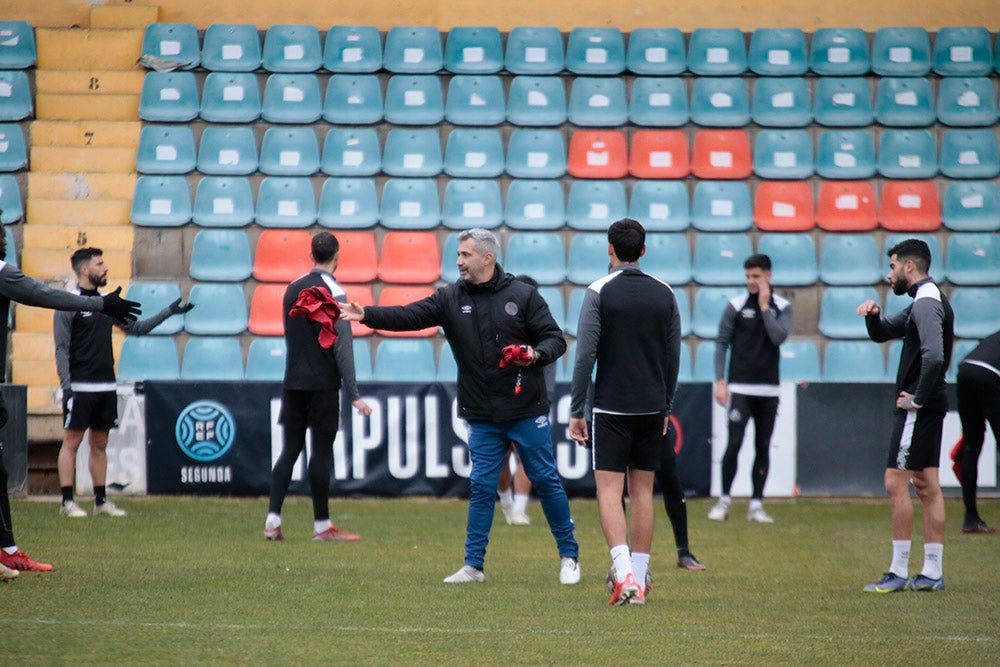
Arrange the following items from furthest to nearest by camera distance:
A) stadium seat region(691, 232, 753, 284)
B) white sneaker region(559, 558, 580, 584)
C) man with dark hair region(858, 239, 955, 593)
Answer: stadium seat region(691, 232, 753, 284)
white sneaker region(559, 558, 580, 584)
man with dark hair region(858, 239, 955, 593)

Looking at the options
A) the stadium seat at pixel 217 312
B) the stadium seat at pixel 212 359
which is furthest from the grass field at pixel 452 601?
the stadium seat at pixel 217 312

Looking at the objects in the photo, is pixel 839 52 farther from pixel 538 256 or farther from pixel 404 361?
pixel 404 361

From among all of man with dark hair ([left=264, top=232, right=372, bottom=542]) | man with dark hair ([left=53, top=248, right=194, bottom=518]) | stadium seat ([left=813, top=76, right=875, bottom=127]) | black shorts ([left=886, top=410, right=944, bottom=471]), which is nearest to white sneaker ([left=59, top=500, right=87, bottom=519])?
man with dark hair ([left=53, top=248, right=194, bottom=518])

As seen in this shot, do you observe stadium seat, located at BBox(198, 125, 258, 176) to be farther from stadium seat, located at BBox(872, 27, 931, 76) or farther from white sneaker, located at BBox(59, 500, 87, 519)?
stadium seat, located at BBox(872, 27, 931, 76)

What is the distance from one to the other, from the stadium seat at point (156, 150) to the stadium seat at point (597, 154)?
175 inches

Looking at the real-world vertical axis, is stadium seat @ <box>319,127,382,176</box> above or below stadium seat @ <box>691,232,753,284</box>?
above

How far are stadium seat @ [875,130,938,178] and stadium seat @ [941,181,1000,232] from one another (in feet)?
1.23

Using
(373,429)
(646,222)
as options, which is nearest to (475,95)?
(646,222)

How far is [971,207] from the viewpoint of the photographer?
14.8m

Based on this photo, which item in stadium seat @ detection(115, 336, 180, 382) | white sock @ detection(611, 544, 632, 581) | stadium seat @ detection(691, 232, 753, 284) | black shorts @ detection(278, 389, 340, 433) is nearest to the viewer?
white sock @ detection(611, 544, 632, 581)

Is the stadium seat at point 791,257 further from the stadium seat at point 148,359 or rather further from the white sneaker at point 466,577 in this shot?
the white sneaker at point 466,577

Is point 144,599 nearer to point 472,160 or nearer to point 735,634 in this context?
point 735,634

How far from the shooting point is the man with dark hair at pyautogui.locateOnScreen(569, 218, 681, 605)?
6.78m

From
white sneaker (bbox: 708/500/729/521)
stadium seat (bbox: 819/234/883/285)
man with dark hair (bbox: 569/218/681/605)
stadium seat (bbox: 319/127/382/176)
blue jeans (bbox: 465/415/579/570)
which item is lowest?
white sneaker (bbox: 708/500/729/521)
